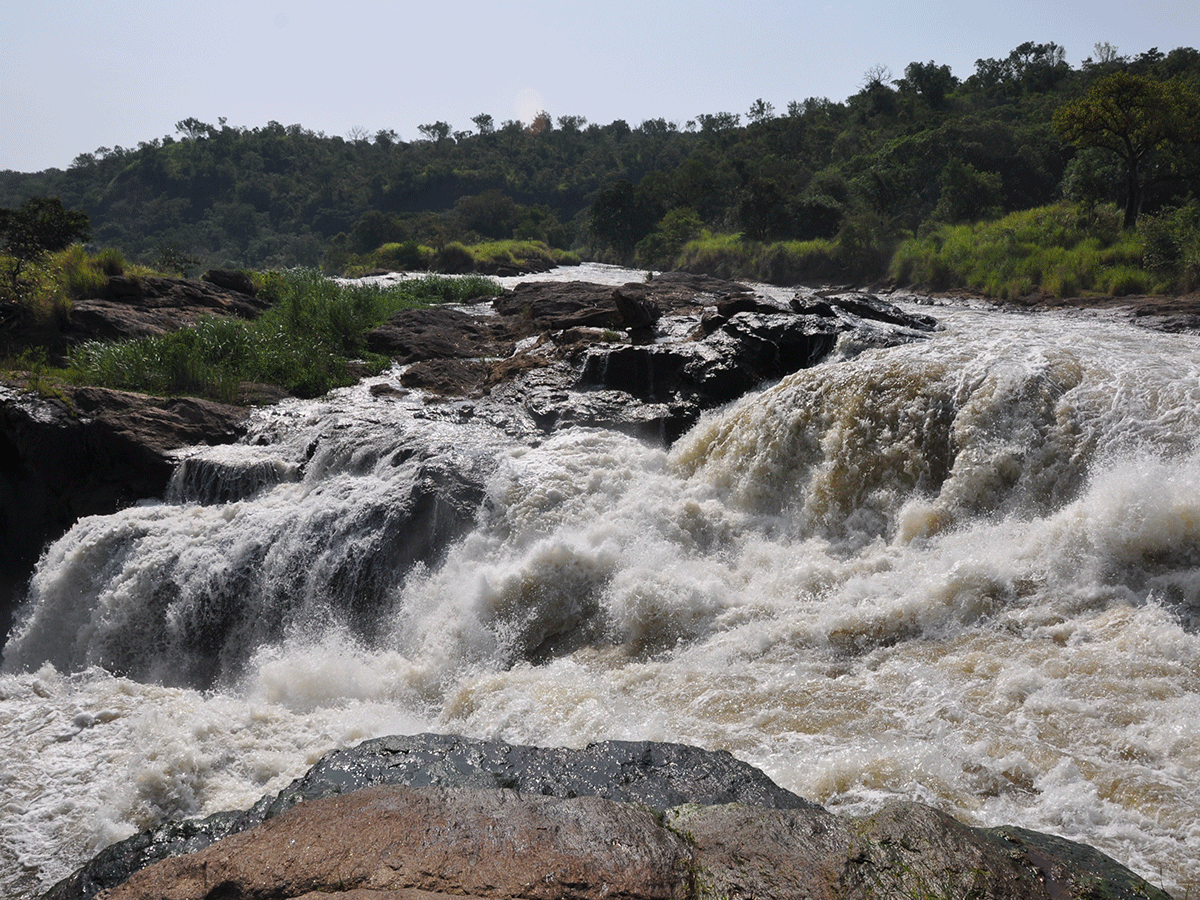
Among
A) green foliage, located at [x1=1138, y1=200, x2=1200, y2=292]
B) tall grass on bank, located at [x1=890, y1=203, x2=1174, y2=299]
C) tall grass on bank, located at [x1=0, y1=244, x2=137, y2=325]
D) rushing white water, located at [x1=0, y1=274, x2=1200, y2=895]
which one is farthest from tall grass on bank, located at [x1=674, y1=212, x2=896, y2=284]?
tall grass on bank, located at [x1=0, y1=244, x2=137, y2=325]

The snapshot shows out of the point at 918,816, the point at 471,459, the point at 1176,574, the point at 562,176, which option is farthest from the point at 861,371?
the point at 562,176

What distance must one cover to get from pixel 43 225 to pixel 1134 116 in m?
26.1

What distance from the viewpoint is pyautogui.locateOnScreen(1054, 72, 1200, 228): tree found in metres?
17.1

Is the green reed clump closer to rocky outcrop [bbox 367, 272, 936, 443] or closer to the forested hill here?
the forested hill

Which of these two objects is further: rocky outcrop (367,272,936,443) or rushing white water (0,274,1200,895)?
rocky outcrop (367,272,936,443)

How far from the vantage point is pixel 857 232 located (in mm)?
23359

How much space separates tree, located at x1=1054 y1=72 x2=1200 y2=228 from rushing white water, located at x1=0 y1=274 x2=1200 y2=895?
40.9 feet

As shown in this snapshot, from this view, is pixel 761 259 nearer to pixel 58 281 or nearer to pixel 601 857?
pixel 58 281

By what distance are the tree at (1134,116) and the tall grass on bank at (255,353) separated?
17346 mm

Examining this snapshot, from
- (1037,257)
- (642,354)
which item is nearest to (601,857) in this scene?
(642,354)

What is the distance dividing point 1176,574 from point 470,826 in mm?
4583

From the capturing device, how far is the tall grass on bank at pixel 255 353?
10508 mm

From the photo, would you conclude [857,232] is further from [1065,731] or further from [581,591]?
[1065,731]

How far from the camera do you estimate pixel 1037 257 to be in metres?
17.2
